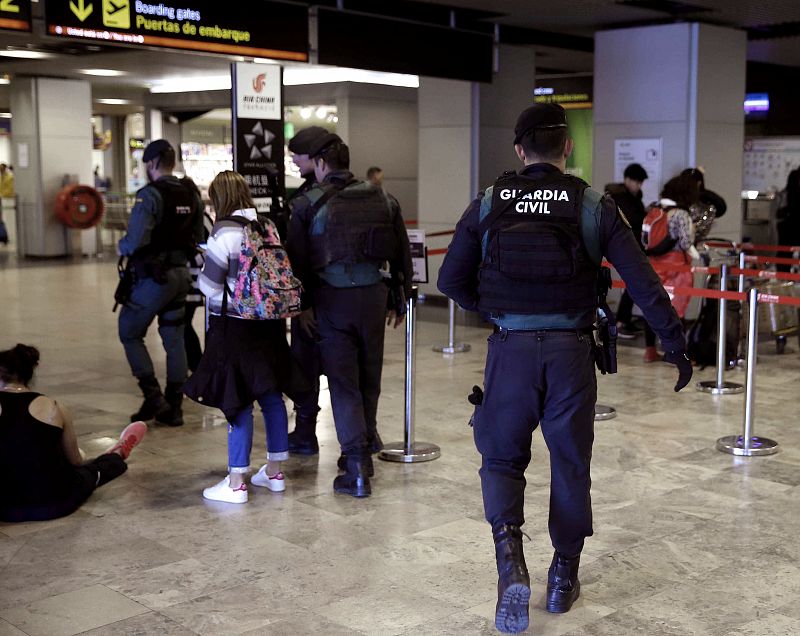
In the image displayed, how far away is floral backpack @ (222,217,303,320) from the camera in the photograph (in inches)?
196

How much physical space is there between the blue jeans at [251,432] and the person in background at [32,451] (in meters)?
0.74

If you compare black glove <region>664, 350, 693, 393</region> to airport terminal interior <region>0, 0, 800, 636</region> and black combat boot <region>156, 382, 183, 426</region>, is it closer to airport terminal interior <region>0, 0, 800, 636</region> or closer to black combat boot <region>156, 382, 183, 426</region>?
airport terminal interior <region>0, 0, 800, 636</region>

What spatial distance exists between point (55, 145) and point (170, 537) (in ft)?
52.2

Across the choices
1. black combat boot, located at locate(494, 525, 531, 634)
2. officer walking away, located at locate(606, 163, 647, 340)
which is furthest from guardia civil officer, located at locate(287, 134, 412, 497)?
officer walking away, located at locate(606, 163, 647, 340)

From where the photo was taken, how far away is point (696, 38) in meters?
11.1

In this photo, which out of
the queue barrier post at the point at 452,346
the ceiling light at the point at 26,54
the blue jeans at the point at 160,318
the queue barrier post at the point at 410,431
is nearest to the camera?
the queue barrier post at the point at 410,431

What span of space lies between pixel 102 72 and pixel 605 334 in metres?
15.4

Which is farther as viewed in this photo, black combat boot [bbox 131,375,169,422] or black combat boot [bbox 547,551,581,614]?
black combat boot [bbox 131,375,169,422]

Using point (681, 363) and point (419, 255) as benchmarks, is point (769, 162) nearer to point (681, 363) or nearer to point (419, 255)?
point (419, 255)

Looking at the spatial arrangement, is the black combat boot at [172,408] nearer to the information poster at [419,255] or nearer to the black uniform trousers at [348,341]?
the black uniform trousers at [348,341]

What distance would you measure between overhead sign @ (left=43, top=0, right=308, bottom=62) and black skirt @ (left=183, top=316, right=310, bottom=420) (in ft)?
10.8

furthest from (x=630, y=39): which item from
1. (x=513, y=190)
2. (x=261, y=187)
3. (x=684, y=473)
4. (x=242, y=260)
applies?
(x=513, y=190)

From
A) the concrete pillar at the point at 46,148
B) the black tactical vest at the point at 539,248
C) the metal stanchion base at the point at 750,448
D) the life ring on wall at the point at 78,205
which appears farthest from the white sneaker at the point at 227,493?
the concrete pillar at the point at 46,148

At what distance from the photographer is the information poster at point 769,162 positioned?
15.9 metres
